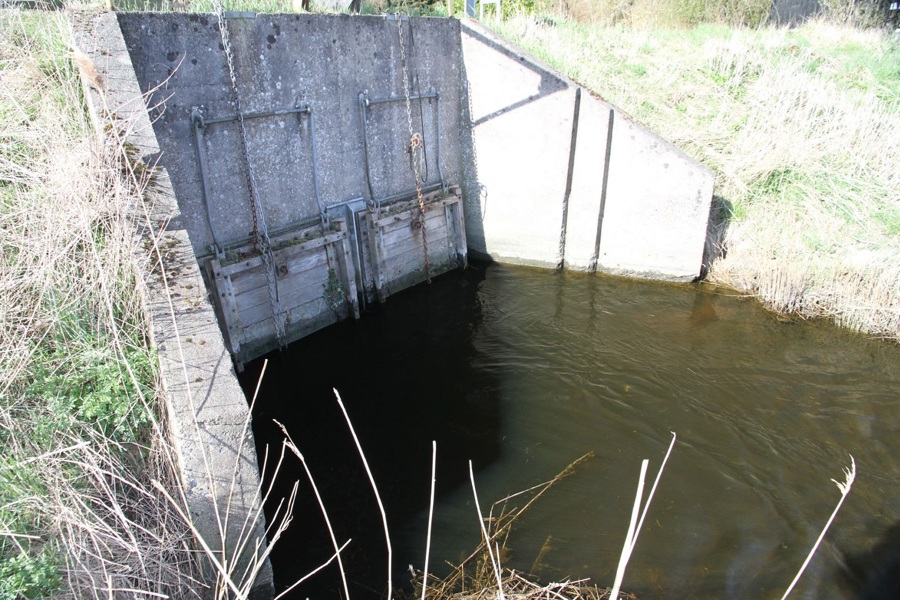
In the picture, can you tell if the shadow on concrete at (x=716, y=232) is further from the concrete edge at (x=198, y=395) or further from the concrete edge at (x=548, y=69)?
the concrete edge at (x=198, y=395)

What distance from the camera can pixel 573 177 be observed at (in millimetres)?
8531

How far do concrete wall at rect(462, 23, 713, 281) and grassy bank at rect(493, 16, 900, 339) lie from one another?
89 centimetres

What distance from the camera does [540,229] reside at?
8977 millimetres

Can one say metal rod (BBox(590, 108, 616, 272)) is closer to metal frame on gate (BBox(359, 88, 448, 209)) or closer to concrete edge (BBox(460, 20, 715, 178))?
concrete edge (BBox(460, 20, 715, 178))

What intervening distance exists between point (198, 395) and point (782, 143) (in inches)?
341

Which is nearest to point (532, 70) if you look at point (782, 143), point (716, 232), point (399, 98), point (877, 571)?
point (399, 98)

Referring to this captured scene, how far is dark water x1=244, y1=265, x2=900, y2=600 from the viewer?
14.6ft

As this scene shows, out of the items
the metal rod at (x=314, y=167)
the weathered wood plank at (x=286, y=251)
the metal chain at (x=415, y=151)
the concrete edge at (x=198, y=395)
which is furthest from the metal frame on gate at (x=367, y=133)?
the concrete edge at (x=198, y=395)

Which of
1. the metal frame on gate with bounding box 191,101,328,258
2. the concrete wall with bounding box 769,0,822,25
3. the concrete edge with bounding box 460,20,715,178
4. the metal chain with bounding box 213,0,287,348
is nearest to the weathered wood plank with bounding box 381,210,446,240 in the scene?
the metal frame on gate with bounding box 191,101,328,258

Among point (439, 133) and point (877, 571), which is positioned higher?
point (439, 133)

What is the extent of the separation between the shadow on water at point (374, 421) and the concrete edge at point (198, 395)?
1205mm

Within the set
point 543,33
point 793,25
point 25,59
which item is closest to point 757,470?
point 25,59

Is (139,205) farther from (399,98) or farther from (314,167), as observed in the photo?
(399,98)

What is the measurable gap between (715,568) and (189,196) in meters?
5.87
